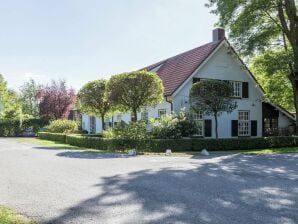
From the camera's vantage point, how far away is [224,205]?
23.9ft

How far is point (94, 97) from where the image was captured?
27.6 meters

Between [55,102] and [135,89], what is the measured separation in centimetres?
2813

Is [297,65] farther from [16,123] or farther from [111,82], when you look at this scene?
[16,123]

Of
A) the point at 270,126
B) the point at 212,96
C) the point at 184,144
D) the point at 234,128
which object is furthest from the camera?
the point at 270,126

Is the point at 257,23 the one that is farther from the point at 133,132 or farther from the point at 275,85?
the point at 133,132

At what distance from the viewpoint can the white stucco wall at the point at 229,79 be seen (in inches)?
1080

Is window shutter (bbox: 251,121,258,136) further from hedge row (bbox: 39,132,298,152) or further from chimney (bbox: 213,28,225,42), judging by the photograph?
chimney (bbox: 213,28,225,42)

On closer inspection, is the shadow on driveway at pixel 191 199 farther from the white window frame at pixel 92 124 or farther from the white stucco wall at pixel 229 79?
the white window frame at pixel 92 124

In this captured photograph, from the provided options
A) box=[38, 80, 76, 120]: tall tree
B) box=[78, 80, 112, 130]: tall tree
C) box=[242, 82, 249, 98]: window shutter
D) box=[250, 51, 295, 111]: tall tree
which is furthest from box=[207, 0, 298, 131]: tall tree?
box=[38, 80, 76, 120]: tall tree

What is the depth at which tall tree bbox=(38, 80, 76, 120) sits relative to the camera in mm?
48281

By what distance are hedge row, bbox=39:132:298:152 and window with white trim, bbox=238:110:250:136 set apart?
5.63 metres

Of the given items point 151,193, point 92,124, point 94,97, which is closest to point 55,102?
point 92,124

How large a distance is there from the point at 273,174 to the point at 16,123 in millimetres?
39988

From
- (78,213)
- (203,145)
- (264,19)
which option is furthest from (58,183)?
(264,19)
